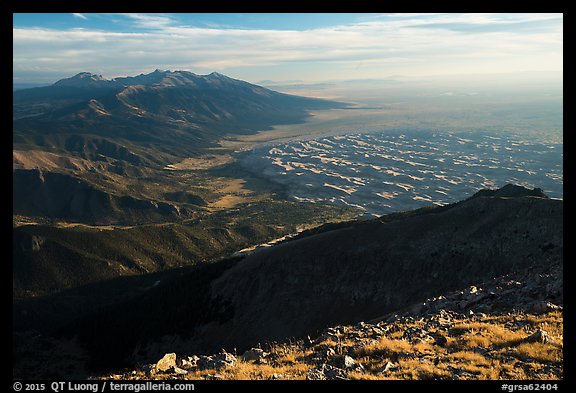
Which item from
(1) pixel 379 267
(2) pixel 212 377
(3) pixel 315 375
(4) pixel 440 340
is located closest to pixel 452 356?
(4) pixel 440 340

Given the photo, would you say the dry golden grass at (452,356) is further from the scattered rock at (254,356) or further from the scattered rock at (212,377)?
the scattered rock at (254,356)

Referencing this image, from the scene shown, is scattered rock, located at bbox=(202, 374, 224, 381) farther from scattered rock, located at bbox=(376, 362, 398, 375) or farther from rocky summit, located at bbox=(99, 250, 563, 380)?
scattered rock, located at bbox=(376, 362, 398, 375)

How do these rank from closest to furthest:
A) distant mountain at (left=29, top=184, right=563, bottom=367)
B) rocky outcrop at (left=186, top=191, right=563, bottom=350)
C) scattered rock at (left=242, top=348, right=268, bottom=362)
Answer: scattered rock at (left=242, top=348, right=268, bottom=362) < rocky outcrop at (left=186, top=191, right=563, bottom=350) < distant mountain at (left=29, top=184, right=563, bottom=367)

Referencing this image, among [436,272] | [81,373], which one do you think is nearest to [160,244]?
[81,373]

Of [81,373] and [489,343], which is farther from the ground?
[489,343]

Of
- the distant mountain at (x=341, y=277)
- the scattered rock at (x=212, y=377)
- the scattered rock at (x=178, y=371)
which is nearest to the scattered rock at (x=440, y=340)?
the scattered rock at (x=212, y=377)

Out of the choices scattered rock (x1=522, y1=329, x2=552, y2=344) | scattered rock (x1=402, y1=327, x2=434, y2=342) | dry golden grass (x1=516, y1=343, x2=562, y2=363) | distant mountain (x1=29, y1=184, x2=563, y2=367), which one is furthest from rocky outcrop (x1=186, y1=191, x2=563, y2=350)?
dry golden grass (x1=516, y1=343, x2=562, y2=363)
